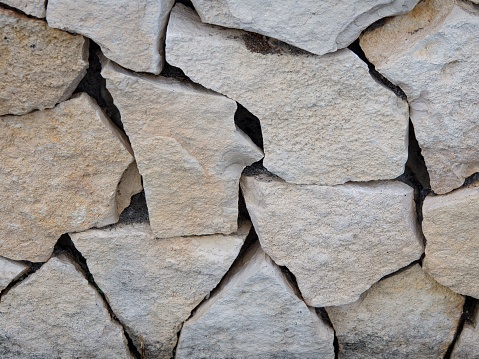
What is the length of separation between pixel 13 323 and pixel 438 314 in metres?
1.35

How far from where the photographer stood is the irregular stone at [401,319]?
1980mm

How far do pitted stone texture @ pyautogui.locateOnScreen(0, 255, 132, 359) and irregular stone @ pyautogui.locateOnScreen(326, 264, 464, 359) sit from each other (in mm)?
736

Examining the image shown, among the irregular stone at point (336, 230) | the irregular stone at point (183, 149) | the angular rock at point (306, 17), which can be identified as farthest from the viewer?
the irregular stone at point (336, 230)

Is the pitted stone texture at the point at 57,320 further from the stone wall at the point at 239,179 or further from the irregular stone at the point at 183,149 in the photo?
the irregular stone at the point at 183,149

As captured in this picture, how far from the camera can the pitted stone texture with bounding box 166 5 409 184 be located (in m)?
1.61

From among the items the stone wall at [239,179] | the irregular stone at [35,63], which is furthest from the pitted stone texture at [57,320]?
the irregular stone at [35,63]

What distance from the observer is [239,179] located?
1833 millimetres

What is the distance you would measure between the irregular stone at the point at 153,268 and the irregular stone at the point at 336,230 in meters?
0.14

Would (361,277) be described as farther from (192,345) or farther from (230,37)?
(230,37)

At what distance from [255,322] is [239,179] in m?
0.49

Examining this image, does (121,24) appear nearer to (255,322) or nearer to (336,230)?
(336,230)

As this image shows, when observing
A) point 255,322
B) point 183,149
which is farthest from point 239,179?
point 255,322

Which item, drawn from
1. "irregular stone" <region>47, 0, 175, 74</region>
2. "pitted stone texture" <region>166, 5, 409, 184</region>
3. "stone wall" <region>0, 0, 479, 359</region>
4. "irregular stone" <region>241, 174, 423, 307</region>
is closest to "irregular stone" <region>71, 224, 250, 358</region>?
"stone wall" <region>0, 0, 479, 359</region>

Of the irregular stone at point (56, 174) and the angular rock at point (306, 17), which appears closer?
the angular rock at point (306, 17)
